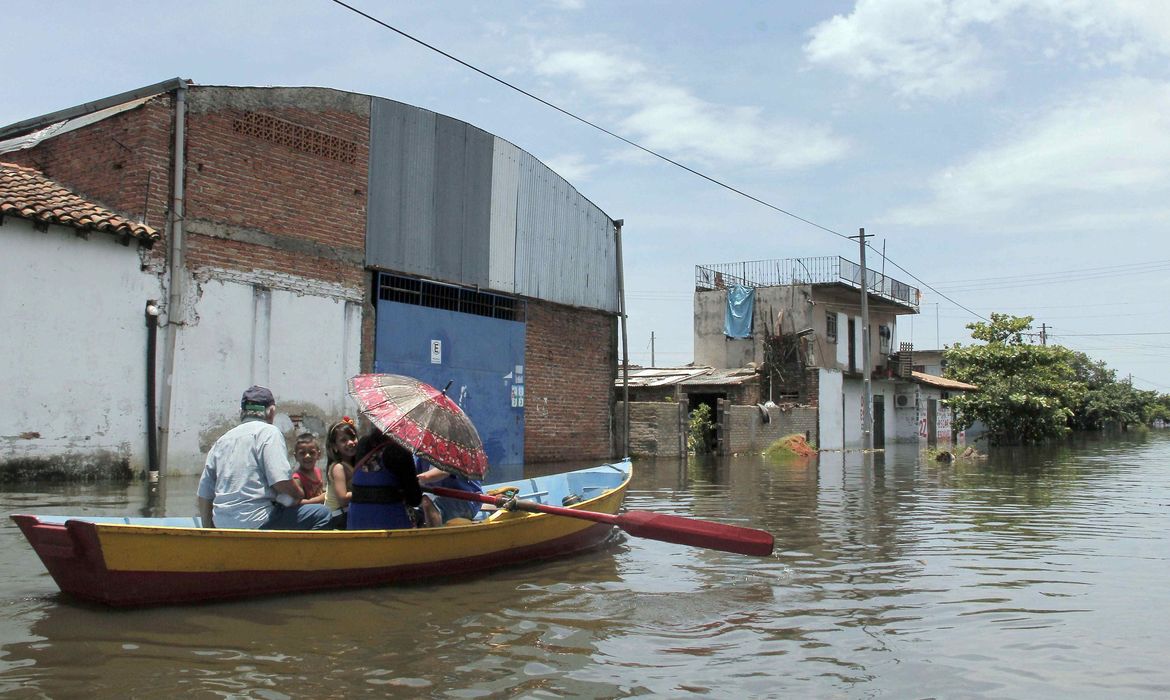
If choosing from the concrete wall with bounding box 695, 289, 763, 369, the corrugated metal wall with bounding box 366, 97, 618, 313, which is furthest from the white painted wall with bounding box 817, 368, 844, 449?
the corrugated metal wall with bounding box 366, 97, 618, 313

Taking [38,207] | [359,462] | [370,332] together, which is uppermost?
[38,207]

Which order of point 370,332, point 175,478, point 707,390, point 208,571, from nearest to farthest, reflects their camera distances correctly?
point 208,571
point 175,478
point 370,332
point 707,390

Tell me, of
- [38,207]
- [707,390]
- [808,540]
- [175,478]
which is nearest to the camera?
[808,540]

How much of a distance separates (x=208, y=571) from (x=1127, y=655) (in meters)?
5.91

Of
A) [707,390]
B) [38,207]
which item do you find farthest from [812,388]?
[38,207]

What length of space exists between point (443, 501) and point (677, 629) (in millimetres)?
2905

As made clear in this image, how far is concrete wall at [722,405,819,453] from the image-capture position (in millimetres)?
28188

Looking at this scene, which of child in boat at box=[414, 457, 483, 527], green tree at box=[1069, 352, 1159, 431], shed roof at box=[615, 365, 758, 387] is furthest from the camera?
green tree at box=[1069, 352, 1159, 431]

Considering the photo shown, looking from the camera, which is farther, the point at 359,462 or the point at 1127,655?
the point at 359,462

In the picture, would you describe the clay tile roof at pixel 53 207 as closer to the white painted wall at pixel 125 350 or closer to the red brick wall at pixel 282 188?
the white painted wall at pixel 125 350

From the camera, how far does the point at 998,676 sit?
17.5 ft

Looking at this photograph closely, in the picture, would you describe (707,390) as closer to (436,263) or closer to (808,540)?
(436,263)

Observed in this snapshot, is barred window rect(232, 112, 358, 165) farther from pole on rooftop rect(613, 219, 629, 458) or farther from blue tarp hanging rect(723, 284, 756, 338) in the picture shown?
blue tarp hanging rect(723, 284, 756, 338)

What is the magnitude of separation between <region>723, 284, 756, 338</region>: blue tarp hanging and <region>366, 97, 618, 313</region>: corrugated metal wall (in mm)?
13248
